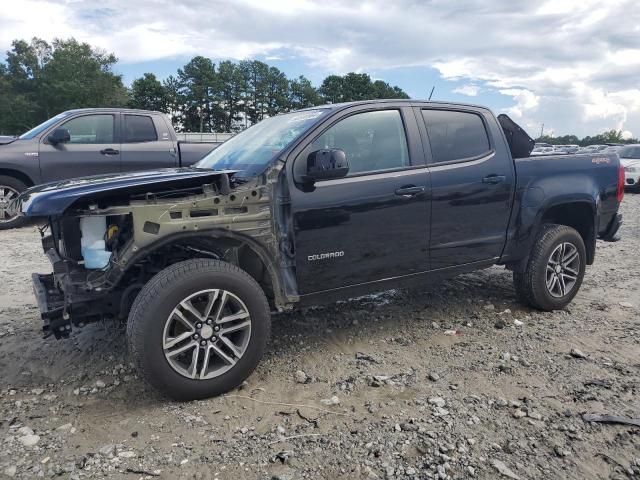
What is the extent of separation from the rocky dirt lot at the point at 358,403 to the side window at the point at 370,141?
1404mm

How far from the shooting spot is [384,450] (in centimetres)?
253

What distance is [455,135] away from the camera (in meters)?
4.09

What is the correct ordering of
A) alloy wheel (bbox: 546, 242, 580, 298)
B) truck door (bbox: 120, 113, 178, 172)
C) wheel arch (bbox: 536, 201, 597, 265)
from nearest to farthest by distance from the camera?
alloy wheel (bbox: 546, 242, 580, 298) < wheel arch (bbox: 536, 201, 597, 265) < truck door (bbox: 120, 113, 178, 172)

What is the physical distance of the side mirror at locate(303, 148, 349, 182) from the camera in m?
3.17

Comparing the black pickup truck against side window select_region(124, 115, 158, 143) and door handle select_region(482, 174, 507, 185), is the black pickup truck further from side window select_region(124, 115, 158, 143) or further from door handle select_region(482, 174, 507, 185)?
side window select_region(124, 115, 158, 143)

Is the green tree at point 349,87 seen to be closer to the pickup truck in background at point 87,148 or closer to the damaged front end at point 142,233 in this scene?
the pickup truck in background at point 87,148

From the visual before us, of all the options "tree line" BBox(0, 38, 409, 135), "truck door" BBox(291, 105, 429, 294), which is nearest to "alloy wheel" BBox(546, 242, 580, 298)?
"truck door" BBox(291, 105, 429, 294)

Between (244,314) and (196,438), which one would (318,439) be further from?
A: (244,314)

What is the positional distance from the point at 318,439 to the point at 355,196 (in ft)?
5.23

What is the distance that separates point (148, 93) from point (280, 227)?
6623cm

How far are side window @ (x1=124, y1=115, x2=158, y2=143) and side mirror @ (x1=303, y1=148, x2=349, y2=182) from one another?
6.16 metres

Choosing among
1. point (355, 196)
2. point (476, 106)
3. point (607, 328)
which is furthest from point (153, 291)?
point (607, 328)

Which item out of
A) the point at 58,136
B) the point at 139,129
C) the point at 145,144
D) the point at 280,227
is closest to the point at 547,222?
the point at 280,227

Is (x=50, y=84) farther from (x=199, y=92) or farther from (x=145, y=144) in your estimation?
(x=145, y=144)
